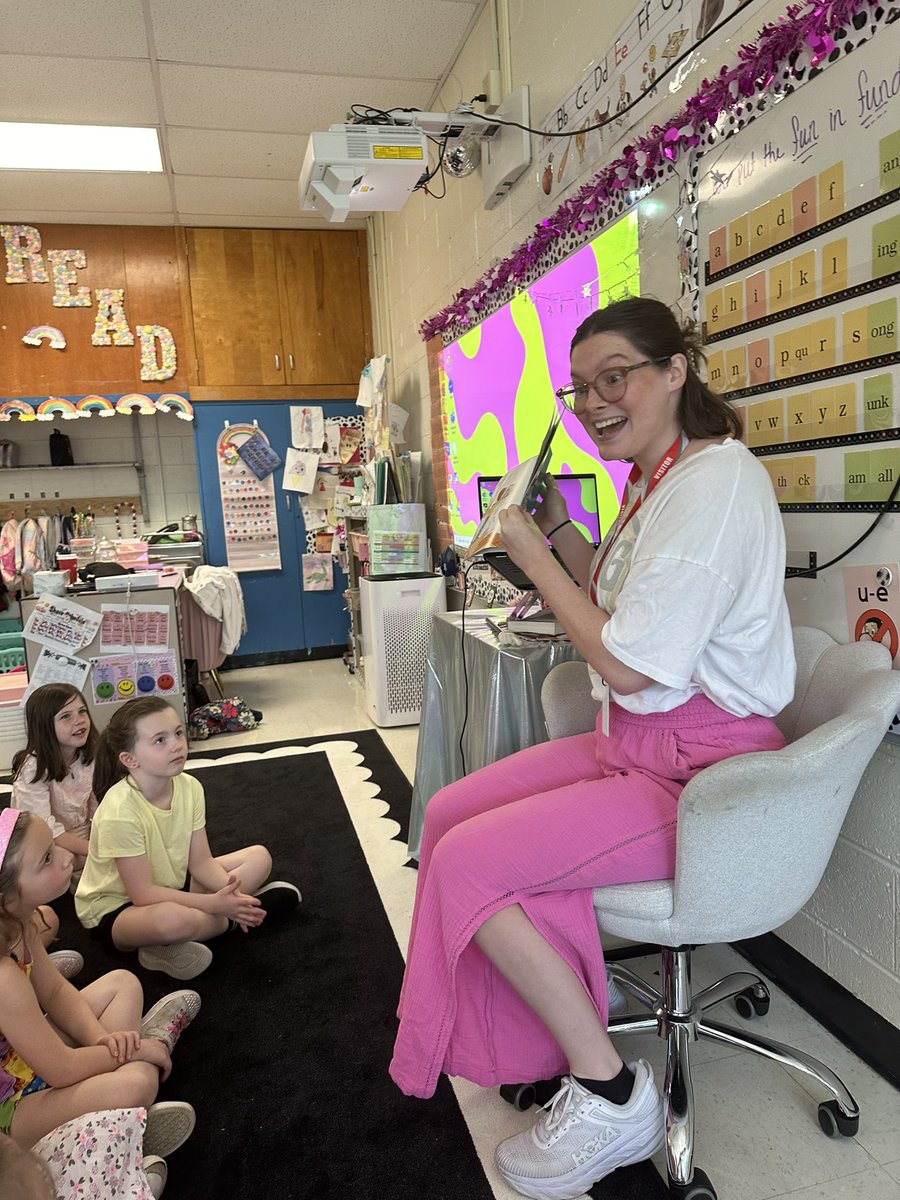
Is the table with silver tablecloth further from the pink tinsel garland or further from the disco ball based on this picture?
the disco ball

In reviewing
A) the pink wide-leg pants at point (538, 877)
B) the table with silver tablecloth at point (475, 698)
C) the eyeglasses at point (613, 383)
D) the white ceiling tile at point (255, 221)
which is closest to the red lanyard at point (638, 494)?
the eyeglasses at point (613, 383)

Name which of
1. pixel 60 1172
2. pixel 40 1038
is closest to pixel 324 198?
pixel 40 1038

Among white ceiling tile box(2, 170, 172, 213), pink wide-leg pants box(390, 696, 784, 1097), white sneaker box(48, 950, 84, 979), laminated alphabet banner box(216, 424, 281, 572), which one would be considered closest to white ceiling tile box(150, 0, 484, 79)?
white ceiling tile box(2, 170, 172, 213)

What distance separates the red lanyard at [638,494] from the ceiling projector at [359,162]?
1693mm

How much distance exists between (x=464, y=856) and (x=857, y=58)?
1.42 m

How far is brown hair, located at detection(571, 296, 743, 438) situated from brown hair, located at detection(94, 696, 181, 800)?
1.39 metres

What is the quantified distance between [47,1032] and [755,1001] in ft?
4.29

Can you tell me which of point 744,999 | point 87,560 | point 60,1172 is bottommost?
point 744,999

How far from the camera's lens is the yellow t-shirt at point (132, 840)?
1.92m

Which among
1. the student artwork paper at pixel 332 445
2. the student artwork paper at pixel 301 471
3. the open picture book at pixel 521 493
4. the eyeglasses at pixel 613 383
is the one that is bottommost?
the open picture book at pixel 521 493

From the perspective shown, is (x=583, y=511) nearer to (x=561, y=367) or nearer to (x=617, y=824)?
(x=561, y=367)

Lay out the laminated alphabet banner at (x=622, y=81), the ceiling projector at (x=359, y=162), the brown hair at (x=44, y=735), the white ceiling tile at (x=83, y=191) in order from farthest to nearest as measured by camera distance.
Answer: the white ceiling tile at (x=83, y=191) < the ceiling projector at (x=359, y=162) < the brown hair at (x=44, y=735) < the laminated alphabet banner at (x=622, y=81)

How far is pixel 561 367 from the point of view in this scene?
251cm

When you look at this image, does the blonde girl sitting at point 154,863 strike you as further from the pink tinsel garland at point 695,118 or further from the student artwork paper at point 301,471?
the student artwork paper at point 301,471
